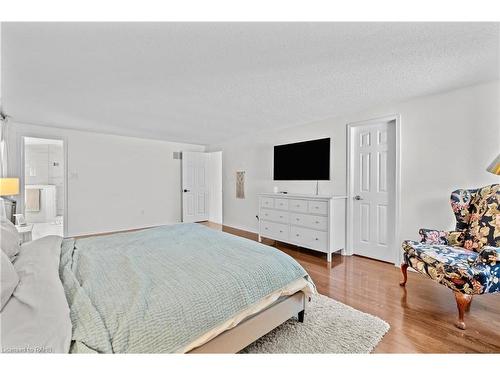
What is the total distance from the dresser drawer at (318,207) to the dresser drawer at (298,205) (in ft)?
0.30

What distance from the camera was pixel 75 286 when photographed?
47.8 inches

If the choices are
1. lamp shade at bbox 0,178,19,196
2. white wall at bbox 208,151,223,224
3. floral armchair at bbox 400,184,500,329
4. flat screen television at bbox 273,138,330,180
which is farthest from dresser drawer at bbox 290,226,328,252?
lamp shade at bbox 0,178,19,196

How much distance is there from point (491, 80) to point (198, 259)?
336cm

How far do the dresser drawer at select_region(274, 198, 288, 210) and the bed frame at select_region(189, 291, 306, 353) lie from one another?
84.9 inches

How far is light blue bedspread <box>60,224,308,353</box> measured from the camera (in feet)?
3.22

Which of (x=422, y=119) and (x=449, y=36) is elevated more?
(x=449, y=36)

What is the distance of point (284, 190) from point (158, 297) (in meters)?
3.55

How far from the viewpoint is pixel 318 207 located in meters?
3.42

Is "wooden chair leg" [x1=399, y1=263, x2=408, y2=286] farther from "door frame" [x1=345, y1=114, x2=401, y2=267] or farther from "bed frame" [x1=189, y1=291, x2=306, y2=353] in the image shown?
"bed frame" [x1=189, y1=291, x2=306, y2=353]

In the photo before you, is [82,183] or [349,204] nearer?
[349,204]

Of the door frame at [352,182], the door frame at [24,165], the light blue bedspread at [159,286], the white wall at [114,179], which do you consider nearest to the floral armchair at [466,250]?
the door frame at [352,182]

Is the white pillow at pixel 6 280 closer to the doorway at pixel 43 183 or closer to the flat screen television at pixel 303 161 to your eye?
the flat screen television at pixel 303 161

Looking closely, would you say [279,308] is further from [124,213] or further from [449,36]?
[124,213]
